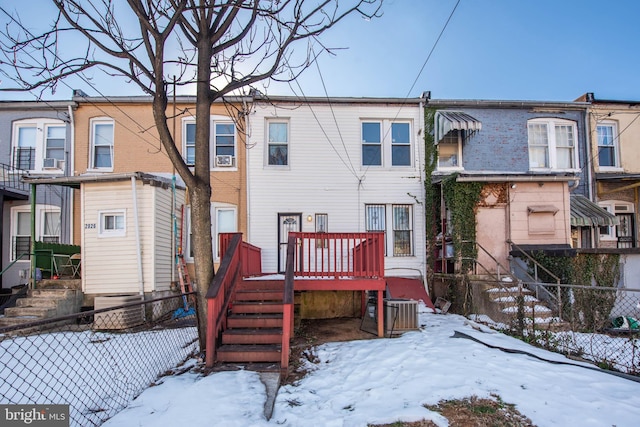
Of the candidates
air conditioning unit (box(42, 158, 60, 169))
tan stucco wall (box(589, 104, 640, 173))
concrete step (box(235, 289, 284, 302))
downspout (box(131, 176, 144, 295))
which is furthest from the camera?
tan stucco wall (box(589, 104, 640, 173))

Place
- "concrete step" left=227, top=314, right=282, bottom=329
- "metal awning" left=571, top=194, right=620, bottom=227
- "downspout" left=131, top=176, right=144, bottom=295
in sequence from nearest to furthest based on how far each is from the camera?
"concrete step" left=227, top=314, right=282, bottom=329 < "downspout" left=131, top=176, right=144, bottom=295 < "metal awning" left=571, top=194, right=620, bottom=227

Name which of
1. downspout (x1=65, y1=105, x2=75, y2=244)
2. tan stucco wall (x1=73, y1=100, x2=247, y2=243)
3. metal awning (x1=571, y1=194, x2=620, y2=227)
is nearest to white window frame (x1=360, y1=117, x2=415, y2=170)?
tan stucco wall (x1=73, y1=100, x2=247, y2=243)

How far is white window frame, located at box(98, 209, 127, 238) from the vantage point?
9.77 metres

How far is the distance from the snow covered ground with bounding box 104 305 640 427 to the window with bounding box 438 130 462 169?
7.38 m

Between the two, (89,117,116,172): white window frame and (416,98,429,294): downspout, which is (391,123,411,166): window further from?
(89,117,116,172): white window frame

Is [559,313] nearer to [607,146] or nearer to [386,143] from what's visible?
[386,143]

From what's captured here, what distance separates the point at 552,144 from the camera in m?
12.3

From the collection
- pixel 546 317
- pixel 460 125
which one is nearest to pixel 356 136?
pixel 460 125

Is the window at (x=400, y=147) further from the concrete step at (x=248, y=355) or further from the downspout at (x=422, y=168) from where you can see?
the concrete step at (x=248, y=355)

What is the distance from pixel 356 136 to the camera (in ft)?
38.6

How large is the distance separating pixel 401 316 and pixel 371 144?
6.45 m

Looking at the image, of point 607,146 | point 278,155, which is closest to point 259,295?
point 278,155

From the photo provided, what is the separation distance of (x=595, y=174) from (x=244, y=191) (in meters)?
12.3

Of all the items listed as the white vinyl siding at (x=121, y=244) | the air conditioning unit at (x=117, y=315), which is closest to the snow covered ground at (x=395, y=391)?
the air conditioning unit at (x=117, y=315)
